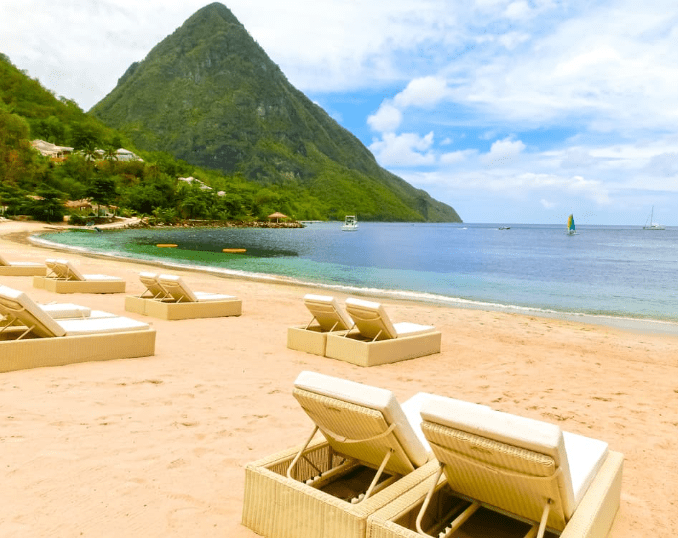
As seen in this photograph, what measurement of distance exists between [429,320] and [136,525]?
30.5 ft

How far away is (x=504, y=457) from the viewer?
209cm

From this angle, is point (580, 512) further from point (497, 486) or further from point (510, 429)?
point (510, 429)

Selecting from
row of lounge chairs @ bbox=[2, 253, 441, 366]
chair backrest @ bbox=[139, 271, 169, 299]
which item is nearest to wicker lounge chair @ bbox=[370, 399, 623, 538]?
row of lounge chairs @ bbox=[2, 253, 441, 366]

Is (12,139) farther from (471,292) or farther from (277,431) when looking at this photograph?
(277,431)

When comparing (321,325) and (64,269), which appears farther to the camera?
(64,269)

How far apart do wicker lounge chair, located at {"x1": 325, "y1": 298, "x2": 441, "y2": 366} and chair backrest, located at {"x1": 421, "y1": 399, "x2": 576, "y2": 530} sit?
13.8 feet

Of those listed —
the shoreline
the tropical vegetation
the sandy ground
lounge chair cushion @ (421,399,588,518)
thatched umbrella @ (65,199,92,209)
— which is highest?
the tropical vegetation

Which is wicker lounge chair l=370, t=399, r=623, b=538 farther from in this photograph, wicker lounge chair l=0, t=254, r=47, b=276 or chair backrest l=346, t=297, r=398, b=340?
wicker lounge chair l=0, t=254, r=47, b=276

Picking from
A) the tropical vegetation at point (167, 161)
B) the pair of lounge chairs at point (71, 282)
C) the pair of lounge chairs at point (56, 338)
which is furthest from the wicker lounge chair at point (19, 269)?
the tropical vegetation at point (167, 161)

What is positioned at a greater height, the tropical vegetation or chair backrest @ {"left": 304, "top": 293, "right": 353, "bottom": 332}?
the tropical vegetation

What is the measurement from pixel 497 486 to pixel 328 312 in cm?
493

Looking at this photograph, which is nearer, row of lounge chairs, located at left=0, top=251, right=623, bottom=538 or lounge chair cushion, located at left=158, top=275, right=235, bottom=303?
row of lounge chairs, located at left=0, top=251, right=623, bottom=538

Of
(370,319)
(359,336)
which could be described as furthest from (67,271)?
(370,319)

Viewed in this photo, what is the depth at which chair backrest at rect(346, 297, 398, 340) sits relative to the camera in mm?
6645
